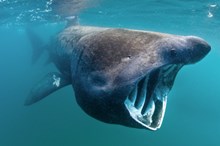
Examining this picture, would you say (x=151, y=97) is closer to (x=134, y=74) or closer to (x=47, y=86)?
(x=134, y=74)

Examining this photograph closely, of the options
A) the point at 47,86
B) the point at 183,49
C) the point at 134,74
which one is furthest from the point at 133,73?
the point at 47,86

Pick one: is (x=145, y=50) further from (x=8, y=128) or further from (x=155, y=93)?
(x=8, y=128)

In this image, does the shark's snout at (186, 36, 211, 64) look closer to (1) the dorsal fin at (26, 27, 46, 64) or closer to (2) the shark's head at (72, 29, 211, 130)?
(2) the shark's head at (72, 29, 211, 130)

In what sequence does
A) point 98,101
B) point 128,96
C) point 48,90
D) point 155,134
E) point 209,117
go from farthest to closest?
point 209,117
point 155,134
point 48,90
point 98,101
point 128,96

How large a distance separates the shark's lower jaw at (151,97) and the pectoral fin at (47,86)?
152 inches

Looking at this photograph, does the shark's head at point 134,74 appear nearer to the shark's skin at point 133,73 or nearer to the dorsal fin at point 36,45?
the shark's skin at point 133,73

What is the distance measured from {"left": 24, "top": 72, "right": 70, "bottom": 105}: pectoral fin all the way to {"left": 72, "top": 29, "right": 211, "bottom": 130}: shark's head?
3.21 m

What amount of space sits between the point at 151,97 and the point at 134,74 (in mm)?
735

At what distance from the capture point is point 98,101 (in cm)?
468

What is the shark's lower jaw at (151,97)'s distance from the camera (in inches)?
167

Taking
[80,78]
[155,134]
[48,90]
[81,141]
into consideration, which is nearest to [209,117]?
[155,134]

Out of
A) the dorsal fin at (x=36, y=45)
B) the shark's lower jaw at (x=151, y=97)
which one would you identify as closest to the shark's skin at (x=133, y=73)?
the shark's lower jaw at (x=151, y=97)

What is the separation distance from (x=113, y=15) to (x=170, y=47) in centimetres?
2613

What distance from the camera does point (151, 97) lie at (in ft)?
15.1
